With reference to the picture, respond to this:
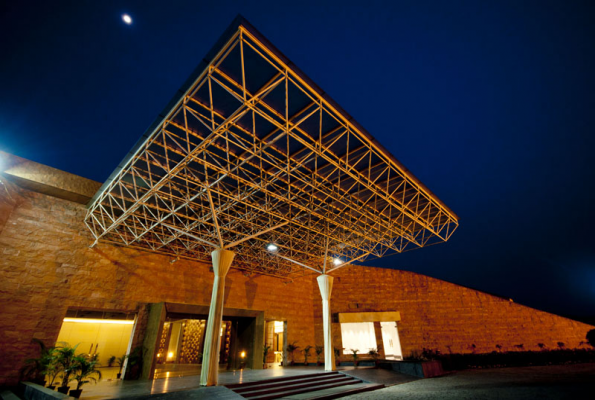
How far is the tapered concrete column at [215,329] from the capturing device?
32.9ft

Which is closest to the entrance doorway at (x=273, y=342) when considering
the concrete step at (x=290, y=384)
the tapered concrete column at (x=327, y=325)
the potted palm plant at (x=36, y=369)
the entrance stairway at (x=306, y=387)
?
the tapered concrete column at (x=327, y=325)

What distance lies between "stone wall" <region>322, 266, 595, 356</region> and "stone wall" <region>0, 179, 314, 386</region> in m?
14.2

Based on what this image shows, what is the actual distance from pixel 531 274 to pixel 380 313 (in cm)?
4280

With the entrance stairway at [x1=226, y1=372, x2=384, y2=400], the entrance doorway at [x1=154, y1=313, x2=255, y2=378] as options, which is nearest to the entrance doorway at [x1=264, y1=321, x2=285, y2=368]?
the entrance doorway at [x1=154, y1=313, x2=255, y2=378]

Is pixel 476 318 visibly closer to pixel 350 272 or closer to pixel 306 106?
pixel 350 272

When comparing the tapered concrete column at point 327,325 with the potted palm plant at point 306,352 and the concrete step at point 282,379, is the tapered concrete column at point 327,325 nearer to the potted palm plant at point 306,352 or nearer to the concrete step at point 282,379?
the concrete step at point 282,379

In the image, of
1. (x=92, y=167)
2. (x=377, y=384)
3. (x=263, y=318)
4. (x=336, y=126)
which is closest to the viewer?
(x=336, y=126)

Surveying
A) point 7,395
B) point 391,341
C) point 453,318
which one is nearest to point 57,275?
point 7,395

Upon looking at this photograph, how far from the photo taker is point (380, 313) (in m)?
22.6

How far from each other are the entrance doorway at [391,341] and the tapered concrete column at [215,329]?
17.0m

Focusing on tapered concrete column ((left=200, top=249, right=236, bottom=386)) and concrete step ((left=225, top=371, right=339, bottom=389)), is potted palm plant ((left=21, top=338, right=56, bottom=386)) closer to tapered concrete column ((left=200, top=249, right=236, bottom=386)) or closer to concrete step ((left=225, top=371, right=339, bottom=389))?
tapered concrete column ((left=200, top=249, right=236, bottom=386))

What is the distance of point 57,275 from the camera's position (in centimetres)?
1345

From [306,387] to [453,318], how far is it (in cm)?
1674

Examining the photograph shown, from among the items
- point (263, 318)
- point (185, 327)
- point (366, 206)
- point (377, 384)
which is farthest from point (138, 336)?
point (366, 206)
